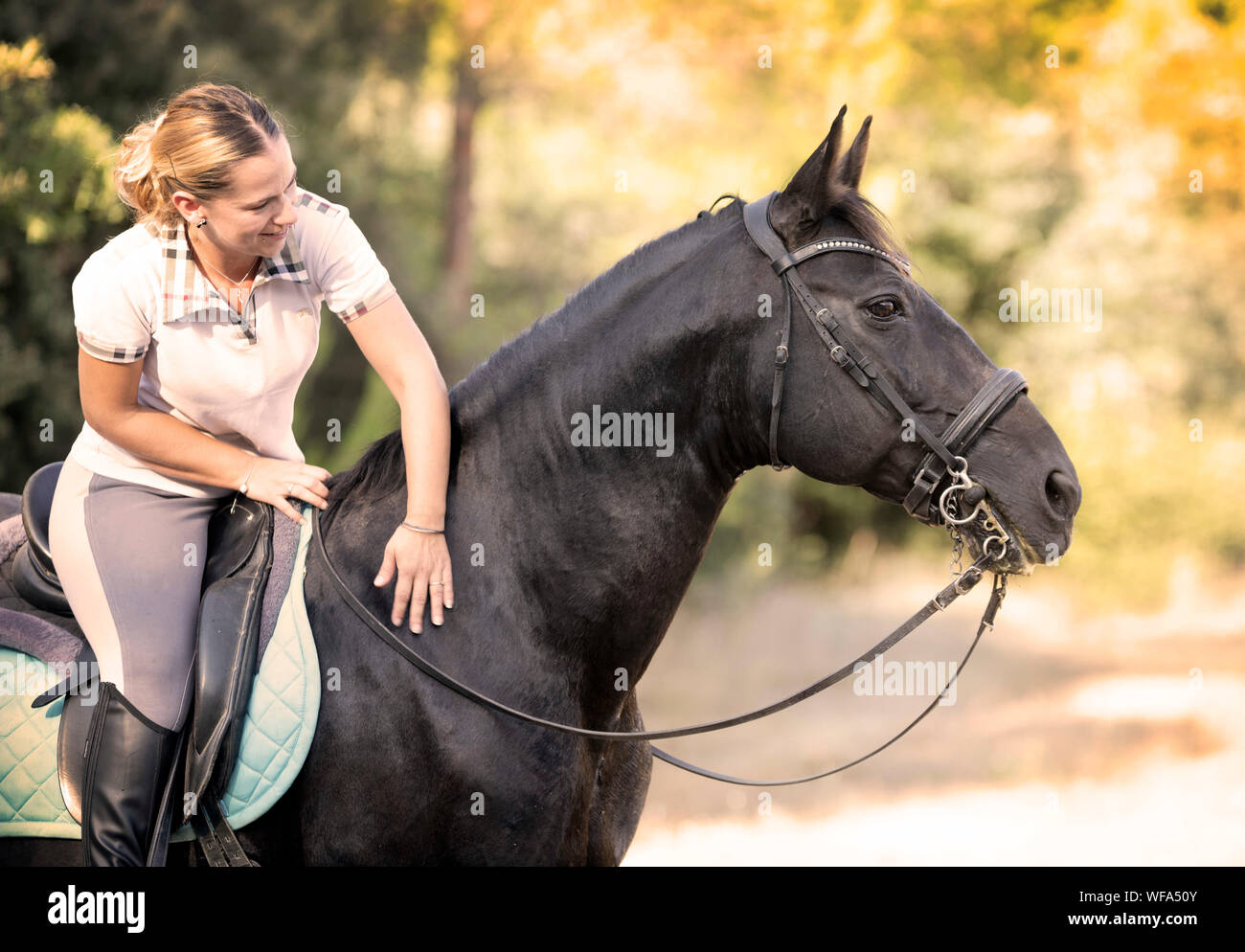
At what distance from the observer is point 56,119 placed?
588cm

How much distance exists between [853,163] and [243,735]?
218 cm

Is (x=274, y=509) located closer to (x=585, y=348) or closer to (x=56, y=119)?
(x=585, y=348)

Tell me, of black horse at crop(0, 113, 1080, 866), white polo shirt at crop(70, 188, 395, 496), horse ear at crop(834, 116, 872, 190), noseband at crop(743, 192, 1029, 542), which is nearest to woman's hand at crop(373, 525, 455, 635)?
black horse at crop(0, 113, 1080, 866)

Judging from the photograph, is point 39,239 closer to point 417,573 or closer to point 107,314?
point 107,314

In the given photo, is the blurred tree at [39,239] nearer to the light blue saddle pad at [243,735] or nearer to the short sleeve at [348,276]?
the light blue saddle pad at [243,735]

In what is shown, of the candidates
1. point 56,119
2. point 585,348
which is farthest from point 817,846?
point 56,119

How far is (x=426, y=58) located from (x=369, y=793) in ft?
36.0

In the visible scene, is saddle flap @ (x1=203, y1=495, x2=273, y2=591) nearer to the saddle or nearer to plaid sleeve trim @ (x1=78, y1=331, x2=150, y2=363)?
the saddle

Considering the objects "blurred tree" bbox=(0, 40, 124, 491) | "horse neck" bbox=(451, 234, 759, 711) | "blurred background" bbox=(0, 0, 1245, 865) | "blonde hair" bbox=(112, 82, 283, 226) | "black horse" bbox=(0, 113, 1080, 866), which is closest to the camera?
"blonde hair" bbox=(112, 82, 283, 226)

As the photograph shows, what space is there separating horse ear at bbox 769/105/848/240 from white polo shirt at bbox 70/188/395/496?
1.05m

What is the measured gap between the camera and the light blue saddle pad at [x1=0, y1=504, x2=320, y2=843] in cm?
262

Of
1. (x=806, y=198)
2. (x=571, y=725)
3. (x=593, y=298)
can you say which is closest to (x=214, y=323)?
(x=593, y=298)

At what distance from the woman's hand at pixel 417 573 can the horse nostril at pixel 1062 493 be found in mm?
1553

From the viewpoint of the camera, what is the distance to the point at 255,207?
260 centimetres
